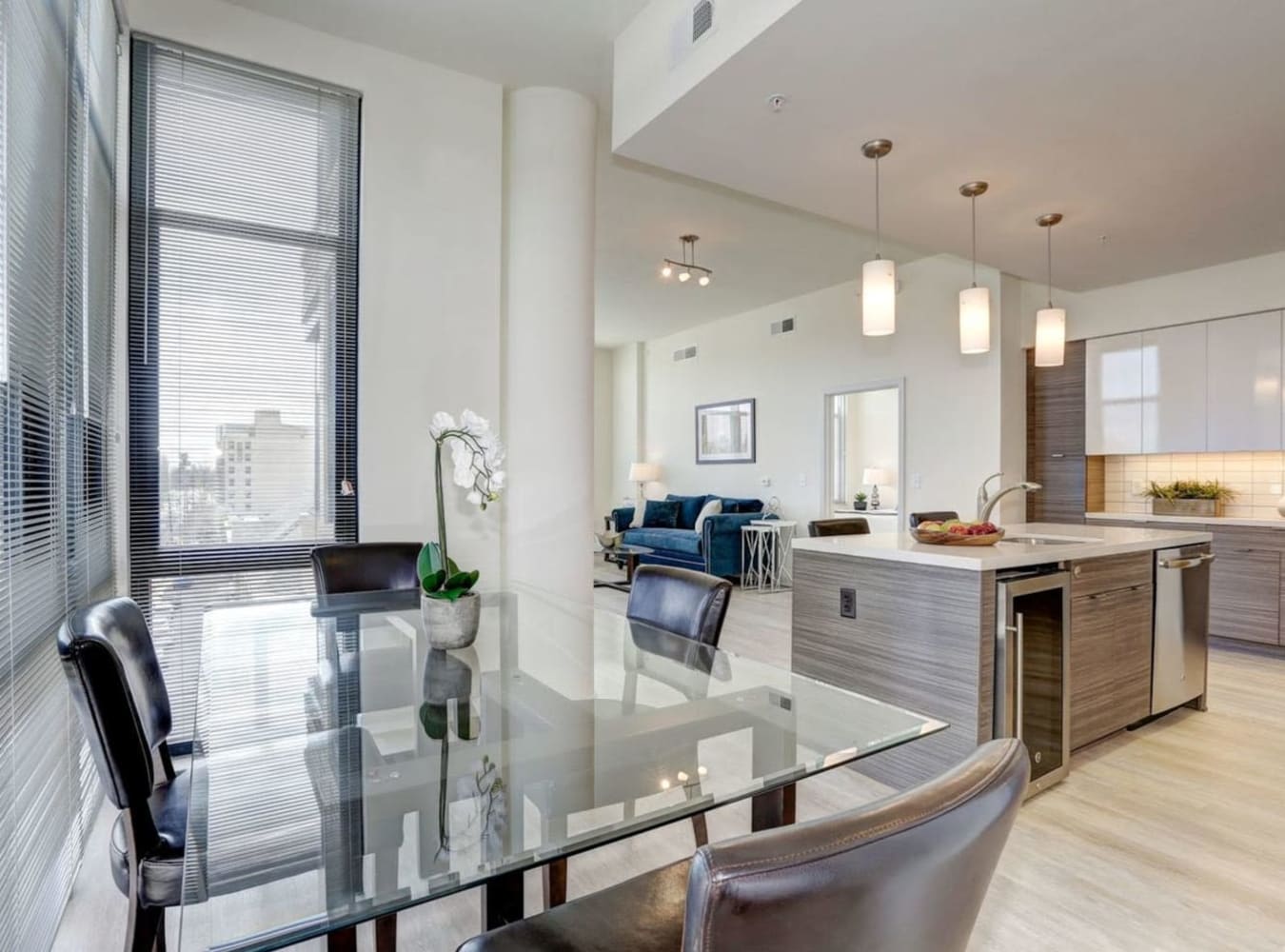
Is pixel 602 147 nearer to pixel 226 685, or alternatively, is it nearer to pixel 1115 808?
pixel 226 685

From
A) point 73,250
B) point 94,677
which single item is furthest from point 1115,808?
point 73,250

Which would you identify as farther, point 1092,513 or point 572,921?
point 1092,513

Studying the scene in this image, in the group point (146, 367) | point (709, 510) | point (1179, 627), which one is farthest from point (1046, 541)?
point (709, 510)

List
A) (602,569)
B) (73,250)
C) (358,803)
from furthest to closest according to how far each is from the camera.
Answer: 1. (602,569)
2. (73,250)
3. (358,803)

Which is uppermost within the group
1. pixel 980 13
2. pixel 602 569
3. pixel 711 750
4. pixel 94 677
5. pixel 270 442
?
pixel 980 13

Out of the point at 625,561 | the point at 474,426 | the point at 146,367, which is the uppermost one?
the point at 146,367

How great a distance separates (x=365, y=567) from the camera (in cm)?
276

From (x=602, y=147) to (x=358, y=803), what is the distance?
13.0ft

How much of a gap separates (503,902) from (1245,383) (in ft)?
19.1

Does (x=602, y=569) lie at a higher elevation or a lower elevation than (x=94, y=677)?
lower

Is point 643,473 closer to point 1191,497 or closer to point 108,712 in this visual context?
point 1191,497

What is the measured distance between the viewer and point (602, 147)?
4.19 meters

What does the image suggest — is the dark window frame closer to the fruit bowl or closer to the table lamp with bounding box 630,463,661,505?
the fruit bowl

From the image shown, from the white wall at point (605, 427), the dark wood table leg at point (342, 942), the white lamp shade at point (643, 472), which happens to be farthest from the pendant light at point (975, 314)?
the white wall at point (605, 427)
